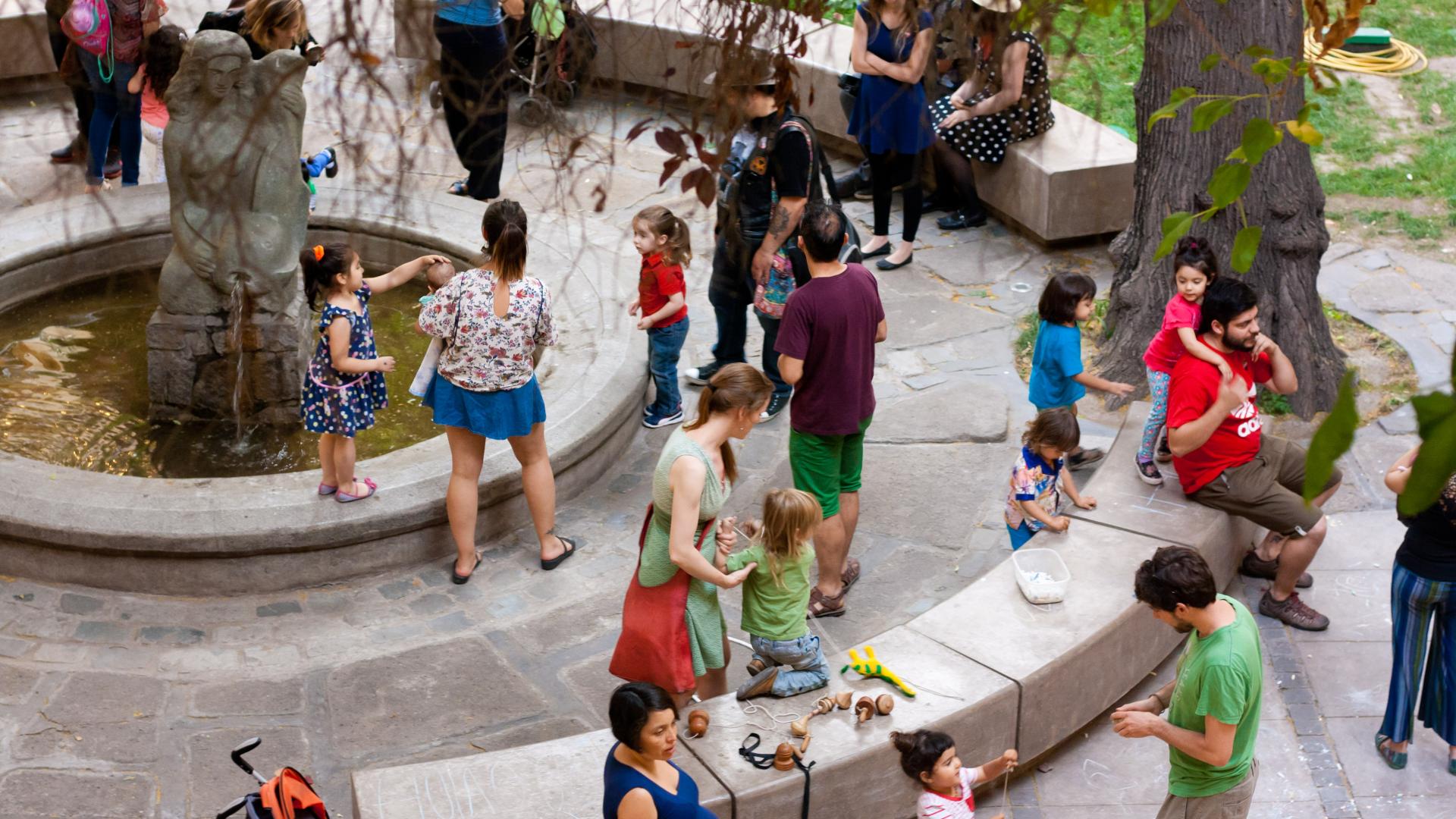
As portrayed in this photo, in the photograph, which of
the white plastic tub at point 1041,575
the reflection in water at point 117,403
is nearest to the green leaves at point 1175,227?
the white plastic tub at point 1041,575

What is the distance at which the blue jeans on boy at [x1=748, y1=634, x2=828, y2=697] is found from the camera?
5.05m

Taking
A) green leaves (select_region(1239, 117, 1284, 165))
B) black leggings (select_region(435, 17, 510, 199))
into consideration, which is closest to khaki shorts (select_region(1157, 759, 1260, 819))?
green leaves (select_region(1239, 117, 1284, 165))

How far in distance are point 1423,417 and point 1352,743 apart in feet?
14.1

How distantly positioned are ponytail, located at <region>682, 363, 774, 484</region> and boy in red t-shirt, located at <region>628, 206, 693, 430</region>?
5.51 feet

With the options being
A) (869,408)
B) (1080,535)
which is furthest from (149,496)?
(1080,535)

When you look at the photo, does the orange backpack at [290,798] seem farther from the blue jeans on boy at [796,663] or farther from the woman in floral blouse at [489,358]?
the woman in floral blouse at [489,358]

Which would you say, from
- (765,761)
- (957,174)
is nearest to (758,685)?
(765,761)

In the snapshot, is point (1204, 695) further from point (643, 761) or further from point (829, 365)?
point (829, 365)

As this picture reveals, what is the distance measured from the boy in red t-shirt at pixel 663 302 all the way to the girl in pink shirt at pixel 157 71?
8.63 feet

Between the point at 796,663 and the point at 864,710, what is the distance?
309 millimetres

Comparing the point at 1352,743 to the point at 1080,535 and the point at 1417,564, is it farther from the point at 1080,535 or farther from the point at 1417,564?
the point at 1080,535

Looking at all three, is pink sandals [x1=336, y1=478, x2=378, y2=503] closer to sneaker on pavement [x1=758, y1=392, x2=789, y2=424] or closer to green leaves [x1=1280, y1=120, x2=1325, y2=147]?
sneaker on pavement [x1=758, y1=392, x2=789, y2=424]

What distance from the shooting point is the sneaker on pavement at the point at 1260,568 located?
658cm

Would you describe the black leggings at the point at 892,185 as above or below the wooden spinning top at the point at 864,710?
above
